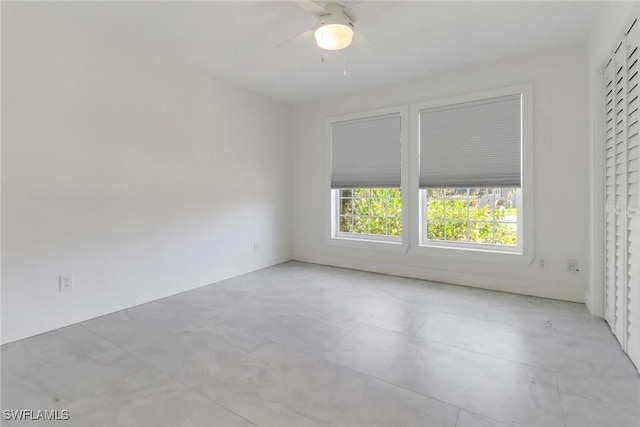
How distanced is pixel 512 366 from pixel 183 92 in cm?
398

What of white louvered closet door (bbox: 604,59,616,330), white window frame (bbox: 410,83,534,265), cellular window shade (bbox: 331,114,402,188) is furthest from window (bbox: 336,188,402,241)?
white louvered closet door (bbox: 604,59,616,330)

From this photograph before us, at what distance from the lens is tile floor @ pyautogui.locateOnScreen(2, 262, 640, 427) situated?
5.07 feet

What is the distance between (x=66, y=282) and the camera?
263 cm

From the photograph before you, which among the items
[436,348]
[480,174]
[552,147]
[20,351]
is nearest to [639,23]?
[552,147]

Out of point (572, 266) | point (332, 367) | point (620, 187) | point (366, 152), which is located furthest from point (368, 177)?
point (332, 367)

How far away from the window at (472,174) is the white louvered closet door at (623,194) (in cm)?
89

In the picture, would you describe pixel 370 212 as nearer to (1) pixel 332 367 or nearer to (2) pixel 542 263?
(2) pixel 542 263

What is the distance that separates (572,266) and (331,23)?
130 inches

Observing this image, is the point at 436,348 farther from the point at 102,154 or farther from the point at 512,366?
the point at 102,154

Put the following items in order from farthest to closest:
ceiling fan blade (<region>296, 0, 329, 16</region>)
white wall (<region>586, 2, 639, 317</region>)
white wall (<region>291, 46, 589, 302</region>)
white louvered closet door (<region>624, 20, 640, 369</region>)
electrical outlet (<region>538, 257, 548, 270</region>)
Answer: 1. electrical outlet (<region>538, 257, 548, 270</region>)
2. white wall (<region>291, 46, 589, 302</region>)
3. white wall (<region>586, 2, 639, 317</region>)
4. ceiling fan blade (<region>296, 0, 329, 16</region>)
5. white louvered closet door (<region>624, 20, 640, 369</region>)

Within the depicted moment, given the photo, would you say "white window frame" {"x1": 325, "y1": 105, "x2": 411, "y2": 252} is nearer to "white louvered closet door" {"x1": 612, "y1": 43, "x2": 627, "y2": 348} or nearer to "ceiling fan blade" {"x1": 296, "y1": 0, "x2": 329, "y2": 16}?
"ceiling fan blade" {"x1": 296, "y1": 0, "x2": 329, "y2": 16}

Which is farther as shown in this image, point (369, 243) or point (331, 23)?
point (369, 243)

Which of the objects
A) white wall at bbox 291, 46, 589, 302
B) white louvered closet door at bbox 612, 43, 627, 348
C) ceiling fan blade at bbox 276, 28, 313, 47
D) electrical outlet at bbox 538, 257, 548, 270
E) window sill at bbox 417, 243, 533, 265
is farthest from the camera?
window sill at bbox 417, 243, 533, 265

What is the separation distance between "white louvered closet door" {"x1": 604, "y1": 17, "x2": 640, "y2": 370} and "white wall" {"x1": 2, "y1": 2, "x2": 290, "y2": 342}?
3.85 m
